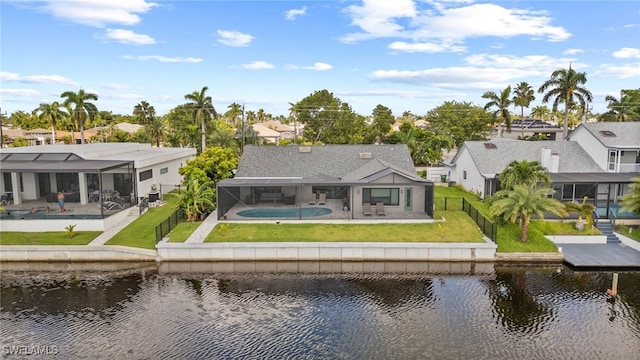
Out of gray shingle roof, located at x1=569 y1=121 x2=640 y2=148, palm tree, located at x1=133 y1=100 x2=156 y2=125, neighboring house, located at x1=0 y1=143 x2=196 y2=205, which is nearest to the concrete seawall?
neighboring house, located at x1=0 y1=143 x2=196 y2=205

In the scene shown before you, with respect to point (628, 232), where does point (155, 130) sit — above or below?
above

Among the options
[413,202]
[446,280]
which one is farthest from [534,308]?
[413,202]

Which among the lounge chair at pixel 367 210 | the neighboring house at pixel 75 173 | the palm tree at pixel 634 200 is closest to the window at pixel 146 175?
the neighboring house at pixel 75 173

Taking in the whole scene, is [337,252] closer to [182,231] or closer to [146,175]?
[182,231]

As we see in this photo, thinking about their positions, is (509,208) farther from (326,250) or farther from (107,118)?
(107,118)

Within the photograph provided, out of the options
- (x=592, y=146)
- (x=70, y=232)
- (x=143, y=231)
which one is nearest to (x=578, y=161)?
(x=592, y=146)

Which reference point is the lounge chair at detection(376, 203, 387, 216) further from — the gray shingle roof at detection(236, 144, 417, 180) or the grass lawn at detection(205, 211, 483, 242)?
the gray shingle roof at detection(236, 144, 417, 180)
